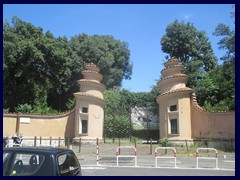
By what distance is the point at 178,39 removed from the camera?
45.8m

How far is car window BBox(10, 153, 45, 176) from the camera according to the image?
5.79 m

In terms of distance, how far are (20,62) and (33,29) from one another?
182 inches

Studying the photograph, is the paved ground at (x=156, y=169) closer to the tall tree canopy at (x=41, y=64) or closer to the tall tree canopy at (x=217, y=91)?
the tall tree canopy at (x=217, y=91)

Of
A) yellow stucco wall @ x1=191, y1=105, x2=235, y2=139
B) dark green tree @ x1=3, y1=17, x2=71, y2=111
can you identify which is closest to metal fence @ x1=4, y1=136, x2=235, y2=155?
yellow stucco wall @ x1=191, y1=105, x2=235, y2=139

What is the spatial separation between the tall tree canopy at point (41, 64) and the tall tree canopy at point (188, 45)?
986 cm

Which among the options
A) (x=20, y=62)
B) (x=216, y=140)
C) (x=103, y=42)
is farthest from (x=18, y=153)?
(x=103, y=42)

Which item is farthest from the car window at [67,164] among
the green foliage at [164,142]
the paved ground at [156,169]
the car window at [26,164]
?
the green foliage at [164,142]

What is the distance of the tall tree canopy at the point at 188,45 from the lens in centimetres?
4466

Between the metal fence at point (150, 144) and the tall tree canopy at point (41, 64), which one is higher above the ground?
the tall tree canopy at point (41, 64)

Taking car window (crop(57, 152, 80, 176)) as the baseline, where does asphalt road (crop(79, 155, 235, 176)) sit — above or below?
below

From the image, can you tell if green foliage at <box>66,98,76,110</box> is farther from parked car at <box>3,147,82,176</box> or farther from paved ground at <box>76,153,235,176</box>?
parked car at <box>3,147,82,176</box>

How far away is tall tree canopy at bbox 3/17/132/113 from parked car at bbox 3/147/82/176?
2778 centimetres

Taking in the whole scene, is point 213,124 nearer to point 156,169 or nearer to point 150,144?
point 150,144

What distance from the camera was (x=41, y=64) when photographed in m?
38.1
